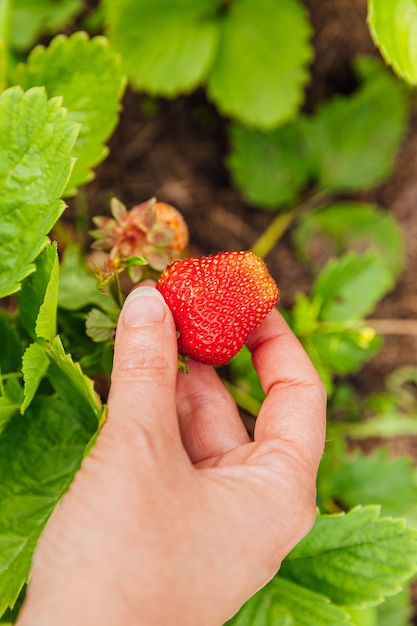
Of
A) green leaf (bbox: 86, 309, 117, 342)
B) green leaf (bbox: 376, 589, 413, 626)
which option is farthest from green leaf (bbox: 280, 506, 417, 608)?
green leaf (bbox: 376, 589, 413, 626)

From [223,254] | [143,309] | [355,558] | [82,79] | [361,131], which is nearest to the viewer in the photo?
[143,309]

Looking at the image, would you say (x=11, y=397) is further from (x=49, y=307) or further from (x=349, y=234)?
(x=349, y=234)

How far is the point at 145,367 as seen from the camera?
0.88 metres

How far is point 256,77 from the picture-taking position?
185 centimetres

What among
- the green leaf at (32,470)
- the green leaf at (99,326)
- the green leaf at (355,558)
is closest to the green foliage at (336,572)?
the green leaf at (355,558)

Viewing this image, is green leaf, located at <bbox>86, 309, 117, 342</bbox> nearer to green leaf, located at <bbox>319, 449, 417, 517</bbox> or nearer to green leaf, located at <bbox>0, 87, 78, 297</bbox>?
green leaf, located at <bbox>0, 87, 78, 297</bbox>

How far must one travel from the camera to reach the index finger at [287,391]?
101 cm

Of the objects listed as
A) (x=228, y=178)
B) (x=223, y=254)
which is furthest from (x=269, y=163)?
(x=223, y=254)

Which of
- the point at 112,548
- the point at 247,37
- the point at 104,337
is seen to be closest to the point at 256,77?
the point at 247,37

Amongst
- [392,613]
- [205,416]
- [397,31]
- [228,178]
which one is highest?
[397,31]

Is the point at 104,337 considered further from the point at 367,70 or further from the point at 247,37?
the point at 367,70

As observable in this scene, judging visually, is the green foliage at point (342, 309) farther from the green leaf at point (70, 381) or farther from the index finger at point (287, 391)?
the green leaf at point (70, 381)

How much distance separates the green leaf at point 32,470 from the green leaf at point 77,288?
19 centimetres

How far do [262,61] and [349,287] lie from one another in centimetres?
73
